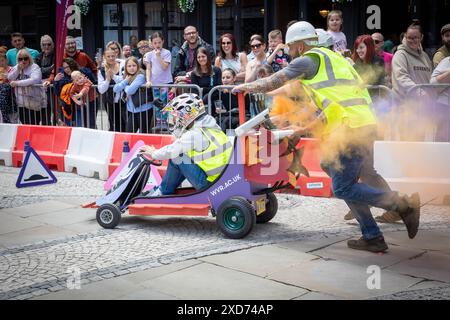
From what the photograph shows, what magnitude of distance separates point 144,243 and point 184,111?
1.34m

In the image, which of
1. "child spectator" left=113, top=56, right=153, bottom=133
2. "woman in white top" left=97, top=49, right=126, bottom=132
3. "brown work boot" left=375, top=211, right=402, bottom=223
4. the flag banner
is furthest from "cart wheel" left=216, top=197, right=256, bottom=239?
the flag banner

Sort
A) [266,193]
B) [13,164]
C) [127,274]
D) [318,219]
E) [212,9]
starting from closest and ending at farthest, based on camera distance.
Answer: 1. [127,274]
2. [266,193]
3. [318,219]
4. [13,164]
5. [212,9]

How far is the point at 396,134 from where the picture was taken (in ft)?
27.6

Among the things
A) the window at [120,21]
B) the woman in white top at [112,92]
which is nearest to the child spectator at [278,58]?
the woman in white top at [112,92]

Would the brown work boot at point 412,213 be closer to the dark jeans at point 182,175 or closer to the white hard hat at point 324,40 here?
the white hard hat at point 324,40

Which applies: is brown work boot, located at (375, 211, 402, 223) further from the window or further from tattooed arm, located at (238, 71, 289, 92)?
the window

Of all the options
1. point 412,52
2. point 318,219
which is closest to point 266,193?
point 318,219

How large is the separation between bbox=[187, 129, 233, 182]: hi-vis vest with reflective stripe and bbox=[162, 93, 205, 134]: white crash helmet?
177 millimetres

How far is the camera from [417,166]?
806cm

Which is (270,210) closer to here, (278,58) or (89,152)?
(278,58)

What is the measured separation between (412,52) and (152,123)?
384 cm

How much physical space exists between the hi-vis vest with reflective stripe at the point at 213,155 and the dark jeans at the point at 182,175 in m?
0.06

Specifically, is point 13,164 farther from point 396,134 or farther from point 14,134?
point 396,134

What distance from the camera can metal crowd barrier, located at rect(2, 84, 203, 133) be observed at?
10.2 metres
